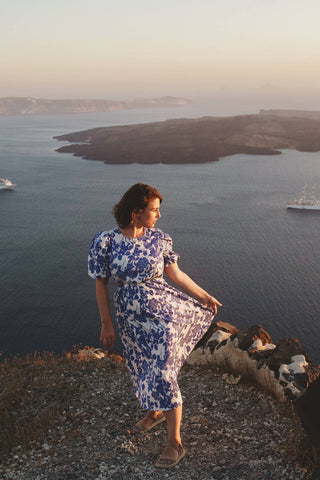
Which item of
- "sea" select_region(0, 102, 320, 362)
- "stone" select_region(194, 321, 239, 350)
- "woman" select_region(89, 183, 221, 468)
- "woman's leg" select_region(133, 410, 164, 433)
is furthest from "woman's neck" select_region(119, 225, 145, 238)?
"sea" select_region(0, 102, 320, 362)

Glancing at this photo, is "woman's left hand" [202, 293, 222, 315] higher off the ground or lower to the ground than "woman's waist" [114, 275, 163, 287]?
lower

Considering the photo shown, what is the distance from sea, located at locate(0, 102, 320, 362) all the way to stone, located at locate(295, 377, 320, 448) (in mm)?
30679

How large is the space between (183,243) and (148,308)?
5962cm

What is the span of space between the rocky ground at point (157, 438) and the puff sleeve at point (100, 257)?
247 cm

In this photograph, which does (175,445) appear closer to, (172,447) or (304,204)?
(172,447)

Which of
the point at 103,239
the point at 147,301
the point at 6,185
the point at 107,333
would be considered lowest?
the point at 6,185

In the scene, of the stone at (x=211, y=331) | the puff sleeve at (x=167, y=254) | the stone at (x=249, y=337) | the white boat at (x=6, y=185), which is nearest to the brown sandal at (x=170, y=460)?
the puff sleeve at (x=167, y=254)

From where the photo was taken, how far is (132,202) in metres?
4.14

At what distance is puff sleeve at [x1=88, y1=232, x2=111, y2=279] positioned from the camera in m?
4.20

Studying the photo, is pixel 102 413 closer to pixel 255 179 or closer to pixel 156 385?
pixel 156 385

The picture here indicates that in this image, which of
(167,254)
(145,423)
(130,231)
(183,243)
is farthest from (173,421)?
(183,243)

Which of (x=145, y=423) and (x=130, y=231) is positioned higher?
(x=130, y=231)

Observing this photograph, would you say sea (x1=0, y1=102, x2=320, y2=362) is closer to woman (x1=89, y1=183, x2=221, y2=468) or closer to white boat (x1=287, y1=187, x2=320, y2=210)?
white boat (x1=287, y1=187, x2=320, y2=210)

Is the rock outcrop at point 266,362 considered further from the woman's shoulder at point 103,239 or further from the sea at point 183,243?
the sea at point 183,243
